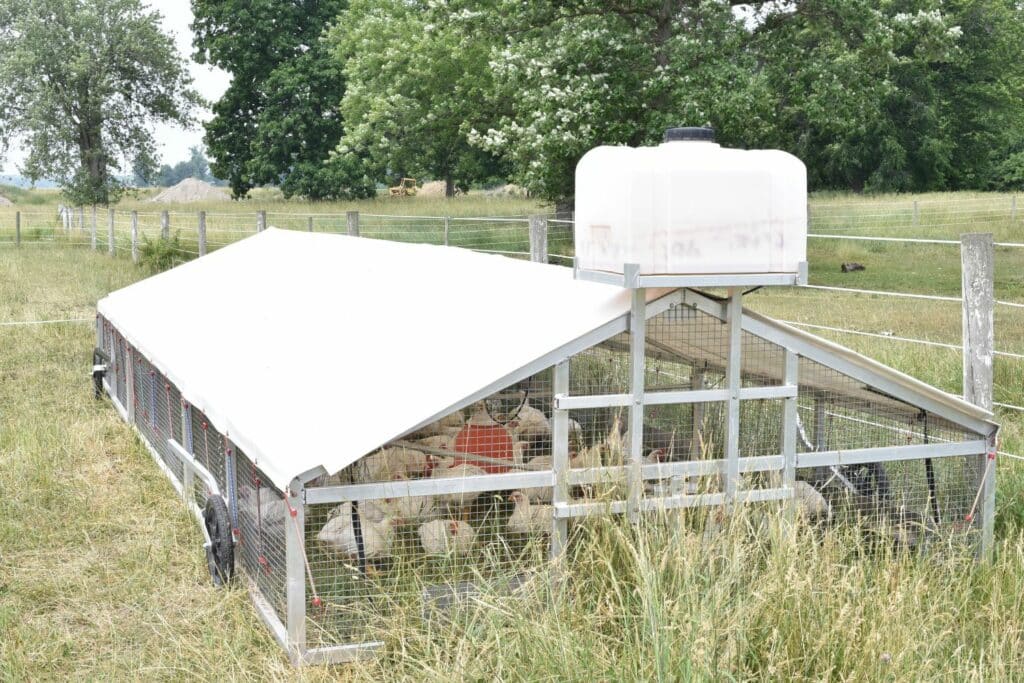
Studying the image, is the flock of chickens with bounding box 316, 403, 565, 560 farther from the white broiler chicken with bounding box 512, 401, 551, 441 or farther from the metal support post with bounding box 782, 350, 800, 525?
the metal support post with bounding box 782, 350, 800, 525

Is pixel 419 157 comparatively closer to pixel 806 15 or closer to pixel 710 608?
pixel 806 15

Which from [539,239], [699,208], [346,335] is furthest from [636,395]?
[539,239]

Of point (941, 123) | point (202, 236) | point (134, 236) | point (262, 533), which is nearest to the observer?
point (262, 533)

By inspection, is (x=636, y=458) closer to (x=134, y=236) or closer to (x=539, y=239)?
(x=539, y=239)

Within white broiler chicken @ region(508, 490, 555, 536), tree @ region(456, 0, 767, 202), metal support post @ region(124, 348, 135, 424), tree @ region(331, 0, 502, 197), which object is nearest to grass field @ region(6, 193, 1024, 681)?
white broiler chicken @ region(508, 490, 555, 536)

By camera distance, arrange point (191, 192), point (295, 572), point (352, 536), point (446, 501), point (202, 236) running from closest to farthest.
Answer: point (295, 572) < point (352, 536) < point (446, 501) < point (202, 236) < point (191, 192)

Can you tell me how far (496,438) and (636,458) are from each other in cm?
84

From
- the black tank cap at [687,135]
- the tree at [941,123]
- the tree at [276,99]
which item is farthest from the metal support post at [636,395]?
the tree at [276,99]

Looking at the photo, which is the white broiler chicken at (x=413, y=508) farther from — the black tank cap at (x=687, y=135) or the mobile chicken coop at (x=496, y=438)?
the black tank cap at (x=687, y=135)

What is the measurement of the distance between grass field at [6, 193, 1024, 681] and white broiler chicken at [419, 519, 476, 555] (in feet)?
1.06

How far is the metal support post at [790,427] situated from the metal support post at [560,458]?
2.87 feet

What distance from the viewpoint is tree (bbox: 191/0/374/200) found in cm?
4088

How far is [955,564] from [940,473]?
2.26 feet

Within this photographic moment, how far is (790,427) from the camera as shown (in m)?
4.67
